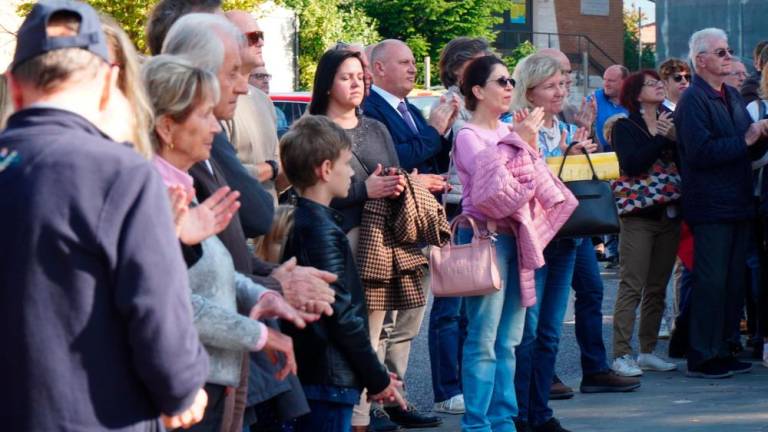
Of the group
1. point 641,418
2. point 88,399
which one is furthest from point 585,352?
point 88,399

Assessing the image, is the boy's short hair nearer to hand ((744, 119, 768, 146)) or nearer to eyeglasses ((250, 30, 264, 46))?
eyeglasses ((250, 30, 264, 46))

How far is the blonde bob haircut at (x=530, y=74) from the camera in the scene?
25.3ft

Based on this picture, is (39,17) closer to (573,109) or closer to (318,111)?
(318,111)

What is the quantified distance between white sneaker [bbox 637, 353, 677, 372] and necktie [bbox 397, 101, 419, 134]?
2766mm

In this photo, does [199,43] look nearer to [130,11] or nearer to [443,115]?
[443,115]

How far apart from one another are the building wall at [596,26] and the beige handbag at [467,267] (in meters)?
43.9

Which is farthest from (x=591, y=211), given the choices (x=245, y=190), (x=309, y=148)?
(x=245, y=190)

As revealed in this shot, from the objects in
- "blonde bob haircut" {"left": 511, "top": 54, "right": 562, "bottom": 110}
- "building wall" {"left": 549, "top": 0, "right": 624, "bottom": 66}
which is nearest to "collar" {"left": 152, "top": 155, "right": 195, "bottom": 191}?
"blonde bob haircut" {"left": 511, "top": 54, "right": 562, "bottom": 110}

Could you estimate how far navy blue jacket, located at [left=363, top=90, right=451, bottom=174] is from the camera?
7.43 meters

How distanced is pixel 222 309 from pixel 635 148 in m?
5.73

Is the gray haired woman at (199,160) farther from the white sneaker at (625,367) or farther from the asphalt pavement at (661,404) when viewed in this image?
the white sneaker at (625,367)

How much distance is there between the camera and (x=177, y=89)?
3869mm

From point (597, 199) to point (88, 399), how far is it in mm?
4922

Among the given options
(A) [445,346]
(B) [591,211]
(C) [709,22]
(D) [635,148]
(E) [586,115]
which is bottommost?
(A) [445,346]
